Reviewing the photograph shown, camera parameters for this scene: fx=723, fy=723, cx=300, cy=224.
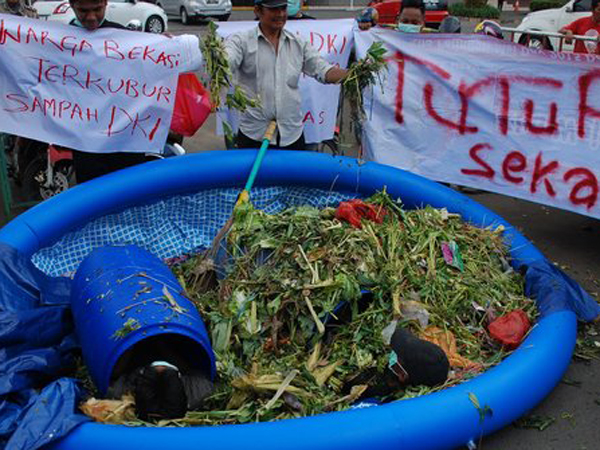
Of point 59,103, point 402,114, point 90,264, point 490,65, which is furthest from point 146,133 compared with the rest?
point 490,65

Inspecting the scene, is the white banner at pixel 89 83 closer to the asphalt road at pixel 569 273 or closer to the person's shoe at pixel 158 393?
the person's shoe at pixel 158 393

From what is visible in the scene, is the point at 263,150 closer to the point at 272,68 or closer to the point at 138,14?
the point at 272,68

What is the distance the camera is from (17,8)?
754 centimetres

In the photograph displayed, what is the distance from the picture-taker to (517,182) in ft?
18.2

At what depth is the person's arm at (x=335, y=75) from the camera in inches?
198

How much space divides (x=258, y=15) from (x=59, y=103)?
5.10 ft

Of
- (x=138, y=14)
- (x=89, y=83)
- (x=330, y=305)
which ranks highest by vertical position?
(x=89, y=83)

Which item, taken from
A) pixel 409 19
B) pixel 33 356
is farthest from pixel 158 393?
pixel 409 19

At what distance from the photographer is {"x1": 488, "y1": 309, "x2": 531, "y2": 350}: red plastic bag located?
404 centimetres

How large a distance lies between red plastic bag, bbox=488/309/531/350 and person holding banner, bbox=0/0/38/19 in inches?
204

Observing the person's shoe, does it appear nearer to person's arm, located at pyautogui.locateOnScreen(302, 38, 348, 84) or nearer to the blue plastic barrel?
the blue plastic barrel

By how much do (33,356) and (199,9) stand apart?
20.6m

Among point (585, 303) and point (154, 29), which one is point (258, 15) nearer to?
point (585, 303)

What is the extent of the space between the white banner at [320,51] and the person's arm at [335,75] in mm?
1080
